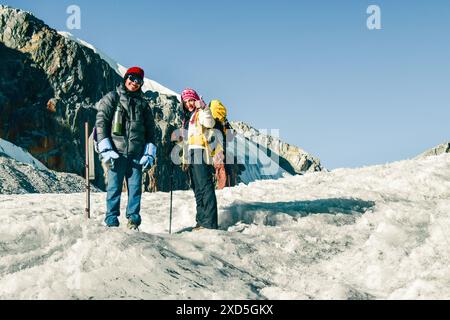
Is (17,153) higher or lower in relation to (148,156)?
higher

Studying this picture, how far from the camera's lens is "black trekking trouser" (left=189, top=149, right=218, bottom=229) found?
788 cm

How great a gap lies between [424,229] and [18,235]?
17.8 ft

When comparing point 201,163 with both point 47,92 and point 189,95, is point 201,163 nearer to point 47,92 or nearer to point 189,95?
point 189,95

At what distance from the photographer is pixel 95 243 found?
5.48 m

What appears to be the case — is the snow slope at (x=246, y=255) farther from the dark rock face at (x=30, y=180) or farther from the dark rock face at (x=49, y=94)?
the dark rock face at (x=49, y=94)

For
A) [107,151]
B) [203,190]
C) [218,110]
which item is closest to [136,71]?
[107,151]

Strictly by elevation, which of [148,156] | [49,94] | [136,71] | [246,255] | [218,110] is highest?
[49,94]

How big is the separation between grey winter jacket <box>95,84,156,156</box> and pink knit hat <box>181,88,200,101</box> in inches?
24.8

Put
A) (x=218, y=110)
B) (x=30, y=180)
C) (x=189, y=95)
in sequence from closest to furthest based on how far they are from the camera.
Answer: (x=218, y=110)
(x=189, y=95)
(x=30, y=180)

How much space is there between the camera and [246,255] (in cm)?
630

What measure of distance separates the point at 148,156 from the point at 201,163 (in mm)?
843

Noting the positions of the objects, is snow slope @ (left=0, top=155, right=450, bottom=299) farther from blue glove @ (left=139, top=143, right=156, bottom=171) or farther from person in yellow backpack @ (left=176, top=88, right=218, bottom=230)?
blue glove @ (left=139, top=143, right=156, bottom=171)

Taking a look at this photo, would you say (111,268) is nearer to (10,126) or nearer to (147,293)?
(147,293)

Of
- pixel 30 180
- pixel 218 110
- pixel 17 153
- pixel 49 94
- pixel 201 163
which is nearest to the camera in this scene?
pixel 218 110
